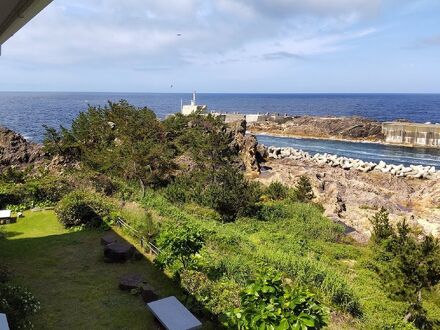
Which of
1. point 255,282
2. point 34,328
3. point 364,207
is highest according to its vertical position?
point 255,282

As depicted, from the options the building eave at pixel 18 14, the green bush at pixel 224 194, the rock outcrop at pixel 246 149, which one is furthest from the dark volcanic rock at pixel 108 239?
the rock outcrop at pixel 246 149

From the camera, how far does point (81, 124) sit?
34031 mm

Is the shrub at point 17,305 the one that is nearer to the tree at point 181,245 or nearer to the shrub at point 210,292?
the tree at point 181,245

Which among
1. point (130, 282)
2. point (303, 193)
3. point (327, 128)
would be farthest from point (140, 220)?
point (327, 128)

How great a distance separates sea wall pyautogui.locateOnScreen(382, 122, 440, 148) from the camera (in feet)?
230

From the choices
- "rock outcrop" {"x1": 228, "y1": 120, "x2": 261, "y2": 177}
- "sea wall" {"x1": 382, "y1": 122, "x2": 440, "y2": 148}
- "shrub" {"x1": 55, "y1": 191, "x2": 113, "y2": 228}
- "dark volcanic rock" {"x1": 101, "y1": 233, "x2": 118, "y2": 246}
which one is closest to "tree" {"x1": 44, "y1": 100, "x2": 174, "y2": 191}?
"shrub" {"x1": 55, "y1": 191, "x2": 113, "y2": 228}

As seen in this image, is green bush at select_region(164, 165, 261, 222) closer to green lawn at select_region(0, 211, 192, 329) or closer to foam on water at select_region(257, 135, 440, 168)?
green lawn at select_region(0, 211, 192, 329)

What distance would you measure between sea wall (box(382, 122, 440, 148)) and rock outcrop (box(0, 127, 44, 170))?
218 feet

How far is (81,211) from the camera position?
18.0 metres

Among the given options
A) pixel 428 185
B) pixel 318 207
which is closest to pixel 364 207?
pixel 318 207

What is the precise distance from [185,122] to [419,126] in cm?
5002

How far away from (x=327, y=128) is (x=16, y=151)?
226 ft

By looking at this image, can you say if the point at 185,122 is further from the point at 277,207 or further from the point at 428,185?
the point at 428,185

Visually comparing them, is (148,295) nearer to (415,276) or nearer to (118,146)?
(415,276)
